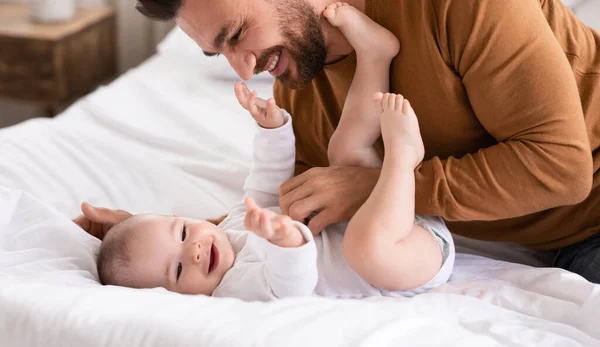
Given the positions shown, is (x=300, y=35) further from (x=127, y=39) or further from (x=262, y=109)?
(x=127, y=39)

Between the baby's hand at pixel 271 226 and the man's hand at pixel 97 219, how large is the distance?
1.51ft

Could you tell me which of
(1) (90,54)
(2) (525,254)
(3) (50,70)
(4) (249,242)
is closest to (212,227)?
(4) (249,242)

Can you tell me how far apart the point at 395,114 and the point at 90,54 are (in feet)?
6.56

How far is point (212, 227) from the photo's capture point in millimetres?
1242

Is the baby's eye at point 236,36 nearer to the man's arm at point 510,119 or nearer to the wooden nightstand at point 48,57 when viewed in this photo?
the man's arm at point 510,119

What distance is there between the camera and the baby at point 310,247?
105 centimetres

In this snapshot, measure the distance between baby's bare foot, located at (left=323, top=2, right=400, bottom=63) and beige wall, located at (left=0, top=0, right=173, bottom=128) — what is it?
1876mm

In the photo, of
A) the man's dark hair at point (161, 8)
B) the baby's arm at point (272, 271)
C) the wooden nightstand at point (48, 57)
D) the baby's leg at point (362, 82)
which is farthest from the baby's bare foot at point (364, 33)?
the wooden nightstand at point (48, 57)

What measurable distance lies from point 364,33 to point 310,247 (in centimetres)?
41

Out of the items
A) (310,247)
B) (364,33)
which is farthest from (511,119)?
(310,247)

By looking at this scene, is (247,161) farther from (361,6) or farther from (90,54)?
(90,54)

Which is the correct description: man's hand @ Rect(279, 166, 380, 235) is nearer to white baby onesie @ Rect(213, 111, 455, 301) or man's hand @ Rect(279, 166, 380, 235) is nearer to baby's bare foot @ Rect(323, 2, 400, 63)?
white baby onesie @ Rect(213, 111, 455, 301)

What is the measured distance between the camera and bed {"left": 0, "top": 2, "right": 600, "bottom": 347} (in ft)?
2.84

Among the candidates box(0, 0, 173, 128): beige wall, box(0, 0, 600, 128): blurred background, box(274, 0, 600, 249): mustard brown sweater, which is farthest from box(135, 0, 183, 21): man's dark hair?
box(0, 0, 173, 128): beige wall
